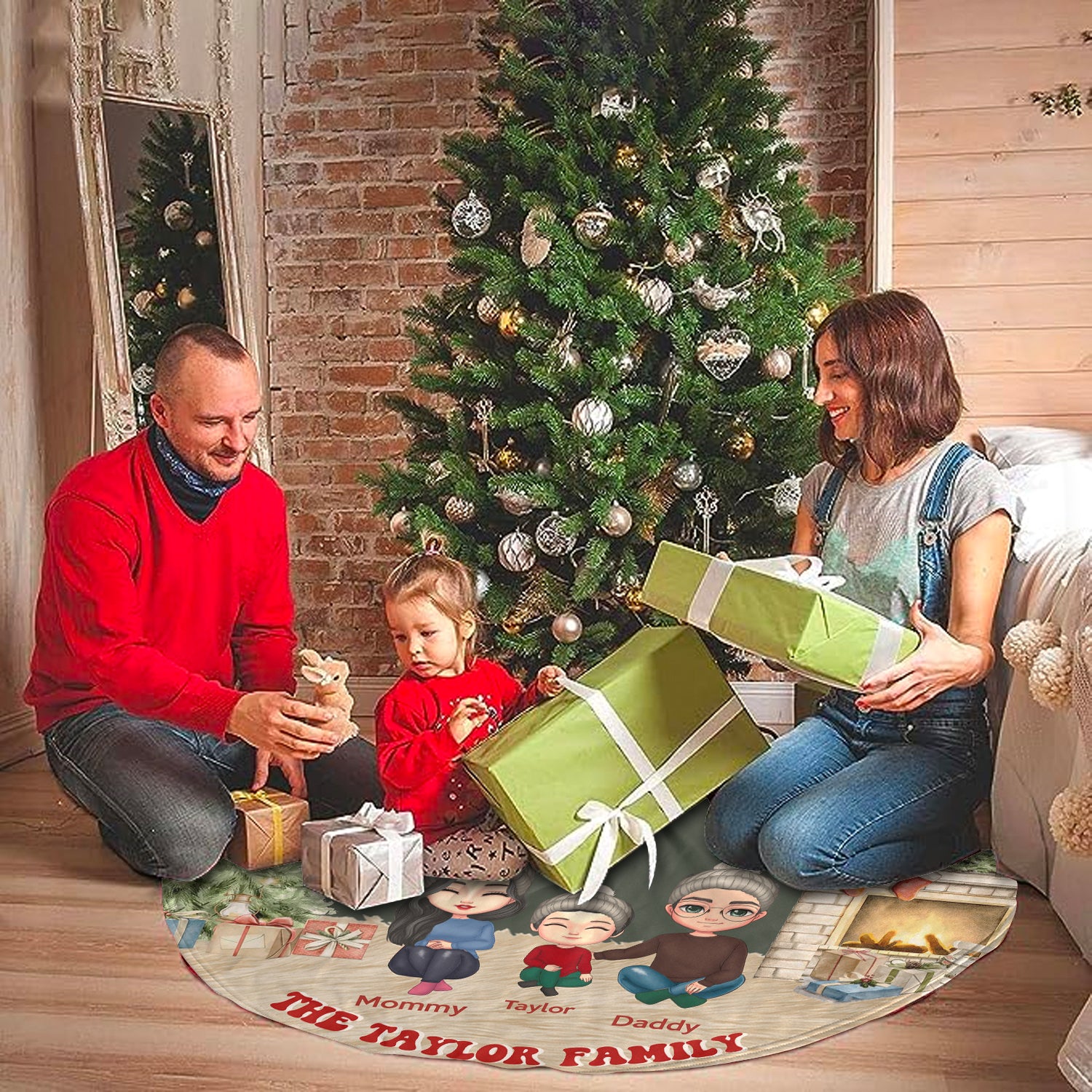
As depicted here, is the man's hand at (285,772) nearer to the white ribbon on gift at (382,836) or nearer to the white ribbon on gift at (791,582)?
the white ribbon on gift at (382,836)

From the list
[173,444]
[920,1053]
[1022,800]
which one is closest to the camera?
[920,1053]

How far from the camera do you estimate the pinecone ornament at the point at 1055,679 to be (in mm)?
1904

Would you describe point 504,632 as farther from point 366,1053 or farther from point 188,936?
point 366,1053

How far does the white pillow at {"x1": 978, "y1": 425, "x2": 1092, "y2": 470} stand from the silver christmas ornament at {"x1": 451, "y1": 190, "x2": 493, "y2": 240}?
3.88 feet

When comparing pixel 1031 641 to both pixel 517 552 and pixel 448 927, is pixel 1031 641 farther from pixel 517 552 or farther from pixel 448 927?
pixel 517 552

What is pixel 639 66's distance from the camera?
290 cm

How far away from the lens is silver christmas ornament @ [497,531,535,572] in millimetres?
2902

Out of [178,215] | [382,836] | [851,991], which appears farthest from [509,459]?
[851,991]

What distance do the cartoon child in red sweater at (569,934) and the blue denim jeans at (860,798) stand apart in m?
0.27

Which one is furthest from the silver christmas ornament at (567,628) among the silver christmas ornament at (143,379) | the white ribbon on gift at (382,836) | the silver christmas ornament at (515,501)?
the silver christmas ornament at (143,379)

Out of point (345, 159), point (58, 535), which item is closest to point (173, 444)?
point (58, 535)

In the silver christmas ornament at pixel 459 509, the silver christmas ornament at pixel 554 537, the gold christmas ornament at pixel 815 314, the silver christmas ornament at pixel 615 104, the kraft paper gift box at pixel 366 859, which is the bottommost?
the kraft paper gift box at pixel 366 859

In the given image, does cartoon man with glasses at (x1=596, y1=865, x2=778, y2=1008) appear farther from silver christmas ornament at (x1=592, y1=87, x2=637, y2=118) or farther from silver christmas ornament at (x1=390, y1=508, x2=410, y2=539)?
silver christmas ornament at (x1=592, y1=87, x2=637, y2=118)

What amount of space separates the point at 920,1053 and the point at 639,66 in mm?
2036
